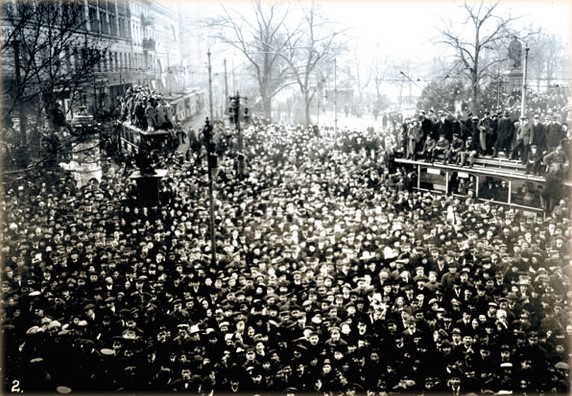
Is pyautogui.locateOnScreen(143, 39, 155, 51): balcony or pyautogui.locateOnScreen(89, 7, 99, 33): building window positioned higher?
pyautogui.locateOnScreen(89, 7, 99, 33): building window

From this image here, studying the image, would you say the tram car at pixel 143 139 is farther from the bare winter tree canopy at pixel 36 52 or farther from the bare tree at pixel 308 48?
the bare tree at pixel 308 48

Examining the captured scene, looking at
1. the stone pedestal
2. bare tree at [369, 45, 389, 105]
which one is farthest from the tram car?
bare tree at [369, 45, 389, 105]

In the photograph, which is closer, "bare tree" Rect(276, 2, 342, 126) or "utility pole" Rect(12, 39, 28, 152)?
"utility pole" Rect(12, 39, 28, 152)

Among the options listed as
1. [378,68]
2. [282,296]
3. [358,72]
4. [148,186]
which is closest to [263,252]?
[282,296]

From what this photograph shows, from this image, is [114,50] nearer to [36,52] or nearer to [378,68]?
[36,52]

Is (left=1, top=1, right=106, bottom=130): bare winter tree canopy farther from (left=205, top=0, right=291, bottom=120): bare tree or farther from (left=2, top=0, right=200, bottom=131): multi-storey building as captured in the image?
(left=205, top=0, right=291, bottom=120): bare tree

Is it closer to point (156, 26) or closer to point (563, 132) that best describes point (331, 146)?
point (156, 26)
